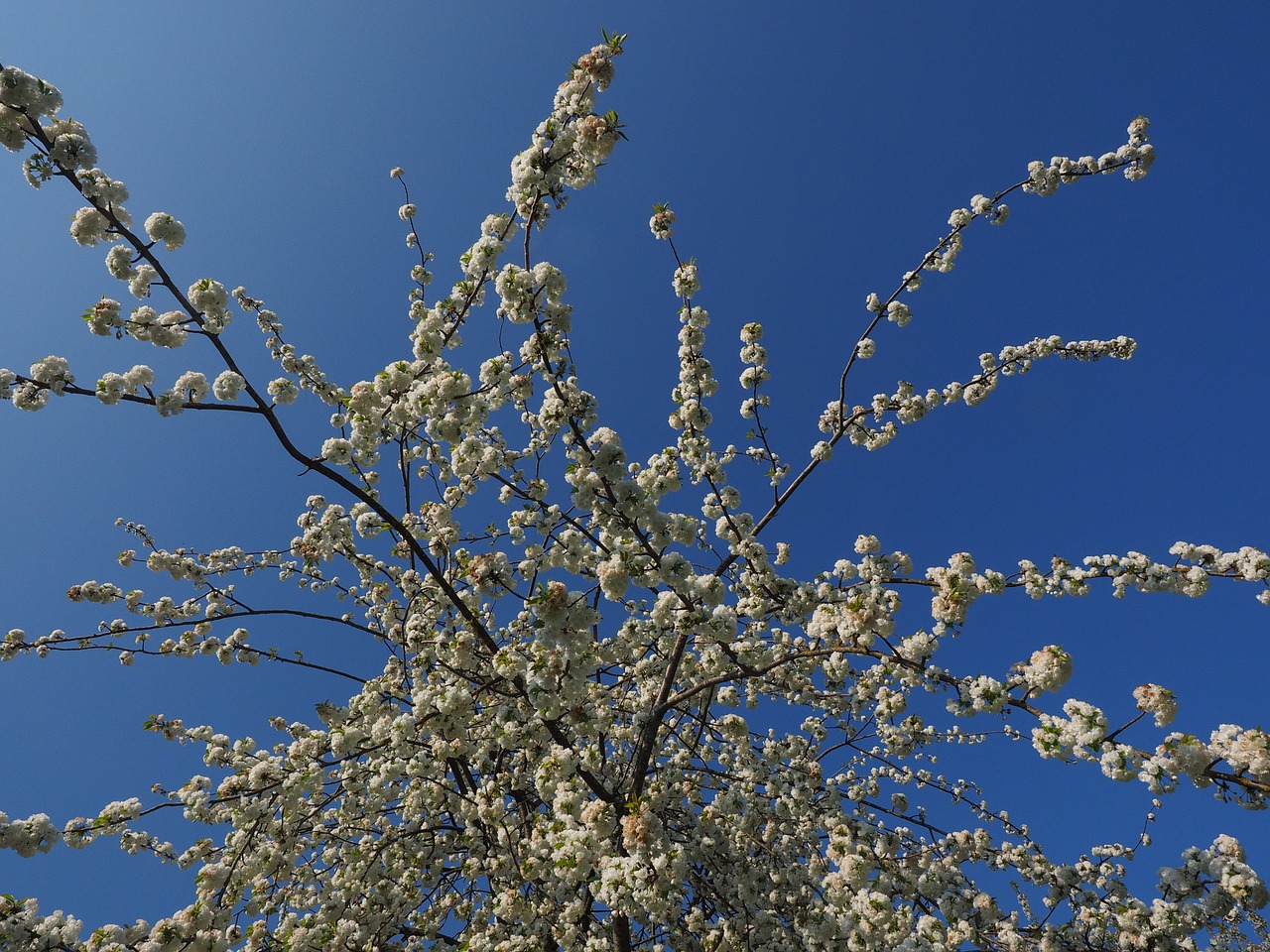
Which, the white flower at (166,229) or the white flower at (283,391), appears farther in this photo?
the white flower at (283,391)

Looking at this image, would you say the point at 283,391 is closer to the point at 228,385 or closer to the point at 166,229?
the point at 228,385

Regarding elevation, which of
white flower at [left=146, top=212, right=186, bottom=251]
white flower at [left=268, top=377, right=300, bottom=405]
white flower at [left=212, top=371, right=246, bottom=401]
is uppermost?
white flower at [left=146, top=212, right=186, bottom=251]

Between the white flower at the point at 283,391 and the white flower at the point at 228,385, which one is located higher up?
the white flower at the point at 283,391

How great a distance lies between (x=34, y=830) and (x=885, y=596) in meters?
8.93

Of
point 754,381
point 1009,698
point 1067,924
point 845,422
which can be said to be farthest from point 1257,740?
point 754,381

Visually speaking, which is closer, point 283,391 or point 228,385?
point 228,385

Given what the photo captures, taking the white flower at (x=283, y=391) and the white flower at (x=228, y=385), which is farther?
the white flower at (x=283, y=391)

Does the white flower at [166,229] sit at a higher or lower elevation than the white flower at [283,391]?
higher

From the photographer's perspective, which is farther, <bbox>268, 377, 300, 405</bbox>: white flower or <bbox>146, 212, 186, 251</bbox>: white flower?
<bbox>268, 377, 300, 405</bbox>: white flower

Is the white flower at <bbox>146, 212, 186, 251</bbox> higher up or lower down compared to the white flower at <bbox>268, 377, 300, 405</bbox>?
higher up

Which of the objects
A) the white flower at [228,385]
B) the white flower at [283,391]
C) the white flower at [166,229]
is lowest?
the white flower at [228,385]

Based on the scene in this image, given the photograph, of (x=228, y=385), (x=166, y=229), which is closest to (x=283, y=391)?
(x=228, y=385)

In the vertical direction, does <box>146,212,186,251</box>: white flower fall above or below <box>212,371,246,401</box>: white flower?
above

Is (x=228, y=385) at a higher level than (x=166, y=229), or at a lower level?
lower
